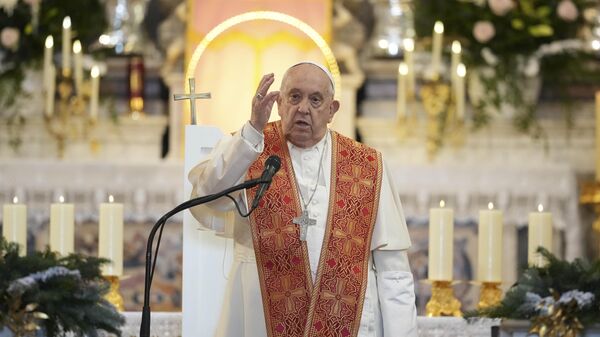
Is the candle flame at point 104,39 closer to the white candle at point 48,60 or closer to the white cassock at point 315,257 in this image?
the white candle at point 48,60

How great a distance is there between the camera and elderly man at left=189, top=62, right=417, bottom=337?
4.94m

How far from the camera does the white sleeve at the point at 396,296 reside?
16.1 feet

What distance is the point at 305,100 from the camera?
4.89 m

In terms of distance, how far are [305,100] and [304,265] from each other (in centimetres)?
54

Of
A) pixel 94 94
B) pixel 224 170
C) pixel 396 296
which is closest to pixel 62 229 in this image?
pixel 224 170

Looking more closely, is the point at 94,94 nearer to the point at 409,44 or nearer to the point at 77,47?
the point at 77,47

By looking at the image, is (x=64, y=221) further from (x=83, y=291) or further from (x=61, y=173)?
(x=61, y=173)

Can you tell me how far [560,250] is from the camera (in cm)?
844

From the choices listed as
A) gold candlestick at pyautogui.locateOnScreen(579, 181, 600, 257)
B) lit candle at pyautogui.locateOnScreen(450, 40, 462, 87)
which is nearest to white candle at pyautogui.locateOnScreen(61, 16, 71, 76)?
lit candle at pyautogui.locateOnScreen(450, 40, 462, 87)

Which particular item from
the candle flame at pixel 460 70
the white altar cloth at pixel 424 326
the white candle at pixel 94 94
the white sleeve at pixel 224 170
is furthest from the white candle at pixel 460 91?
the white sleeve at pixel 224 170

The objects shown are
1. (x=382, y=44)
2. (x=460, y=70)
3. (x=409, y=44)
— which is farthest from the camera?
(x=382, y=44)

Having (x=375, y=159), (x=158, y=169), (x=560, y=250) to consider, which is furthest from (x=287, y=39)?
(x=375, y=159)

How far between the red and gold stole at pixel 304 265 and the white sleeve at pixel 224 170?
0.43 feet

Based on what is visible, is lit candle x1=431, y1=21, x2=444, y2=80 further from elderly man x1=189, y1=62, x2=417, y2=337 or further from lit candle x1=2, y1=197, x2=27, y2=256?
elderly man x1=189, y1=62, x2=417, y2=337
